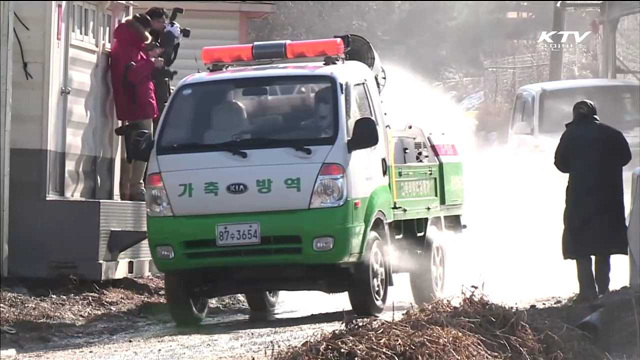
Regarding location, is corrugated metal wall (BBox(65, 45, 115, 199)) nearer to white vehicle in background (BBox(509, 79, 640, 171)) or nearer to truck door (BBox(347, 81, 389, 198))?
truck door (BBox(347, 81, 389, 198))

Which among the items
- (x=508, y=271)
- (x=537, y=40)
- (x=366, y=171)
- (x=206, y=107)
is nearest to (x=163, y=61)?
(x=206, y=107)

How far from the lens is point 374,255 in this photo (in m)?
9.76

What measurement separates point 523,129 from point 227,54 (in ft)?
21.4

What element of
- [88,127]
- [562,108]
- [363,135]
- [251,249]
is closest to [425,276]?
[363,135]

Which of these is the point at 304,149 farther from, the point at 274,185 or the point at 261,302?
the point at 261,302

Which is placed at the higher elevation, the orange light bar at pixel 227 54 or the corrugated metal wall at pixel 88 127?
the orange light bar at pixel 227 54

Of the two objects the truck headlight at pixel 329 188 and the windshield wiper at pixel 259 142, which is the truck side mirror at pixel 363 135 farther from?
the windshield wiper at pixel 259 142

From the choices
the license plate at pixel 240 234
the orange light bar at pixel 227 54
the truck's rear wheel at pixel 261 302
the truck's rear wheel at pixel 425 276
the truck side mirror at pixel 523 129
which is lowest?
the truck's rear wheel at pixel 261 302

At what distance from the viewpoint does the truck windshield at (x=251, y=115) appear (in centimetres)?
942

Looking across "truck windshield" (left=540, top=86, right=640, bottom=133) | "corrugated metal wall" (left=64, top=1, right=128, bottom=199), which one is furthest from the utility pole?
"corrugated metal wall" (left=64, top=1, right=128, bottom=199)

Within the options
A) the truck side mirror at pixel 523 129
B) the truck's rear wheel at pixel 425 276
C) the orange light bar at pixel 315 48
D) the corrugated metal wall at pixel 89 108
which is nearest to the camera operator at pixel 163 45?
the corrugated metal wall at pixel 89 108

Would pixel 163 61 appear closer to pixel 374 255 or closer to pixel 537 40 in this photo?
pixel 374 255

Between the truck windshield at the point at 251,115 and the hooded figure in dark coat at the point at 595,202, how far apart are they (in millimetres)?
2241

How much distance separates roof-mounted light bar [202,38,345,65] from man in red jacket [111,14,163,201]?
1.21 m
